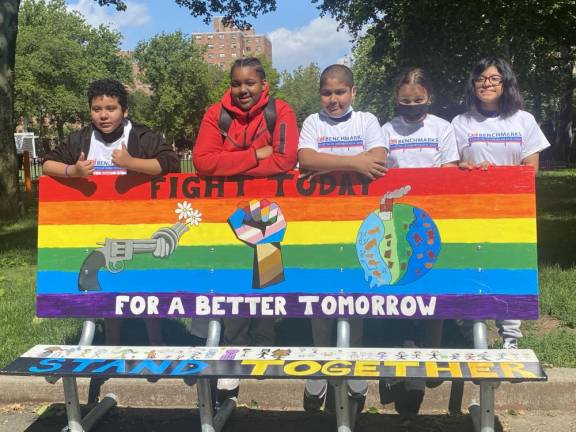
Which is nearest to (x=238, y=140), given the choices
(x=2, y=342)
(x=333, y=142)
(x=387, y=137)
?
(x=333, y=142)

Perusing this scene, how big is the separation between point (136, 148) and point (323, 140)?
1071 millimetres

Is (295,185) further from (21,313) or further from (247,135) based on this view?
(21,313)

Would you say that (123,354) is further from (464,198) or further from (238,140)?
(464,198)

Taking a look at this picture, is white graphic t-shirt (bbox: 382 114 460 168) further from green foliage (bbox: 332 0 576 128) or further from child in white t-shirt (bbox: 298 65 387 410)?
green foliage (bbox: 332 0 576 128)

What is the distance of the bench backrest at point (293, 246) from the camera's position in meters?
3.71

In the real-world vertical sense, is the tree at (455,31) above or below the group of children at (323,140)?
above

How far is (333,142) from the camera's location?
13.1ft

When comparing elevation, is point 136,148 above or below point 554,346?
above

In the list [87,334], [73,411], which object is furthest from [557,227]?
[73,411]

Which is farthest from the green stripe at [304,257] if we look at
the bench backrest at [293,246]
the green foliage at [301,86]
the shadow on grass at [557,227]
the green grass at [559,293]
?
the green foliage at [301,86]

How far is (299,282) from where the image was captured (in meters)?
3.84

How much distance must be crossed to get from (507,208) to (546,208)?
33.0 ft

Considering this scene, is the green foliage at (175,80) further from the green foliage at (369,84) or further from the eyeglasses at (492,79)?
the eyeglasses at (492,79)

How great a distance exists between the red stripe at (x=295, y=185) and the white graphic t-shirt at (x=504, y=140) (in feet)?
1.64
